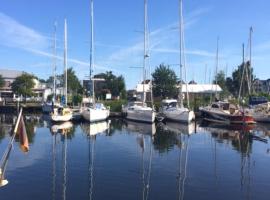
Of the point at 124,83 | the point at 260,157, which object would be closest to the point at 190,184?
the point at 260,157

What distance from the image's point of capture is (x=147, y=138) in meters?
41.1

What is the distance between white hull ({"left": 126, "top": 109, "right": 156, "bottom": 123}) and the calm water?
17.8 m

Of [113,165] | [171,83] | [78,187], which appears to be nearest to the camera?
[78,187]

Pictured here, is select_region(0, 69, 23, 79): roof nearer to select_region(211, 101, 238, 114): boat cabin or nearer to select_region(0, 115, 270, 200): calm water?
select_region(211, 101, 238, 114): boat cabin

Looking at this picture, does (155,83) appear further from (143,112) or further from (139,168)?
(139,168)

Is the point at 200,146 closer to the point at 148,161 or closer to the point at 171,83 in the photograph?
the point at 148,161

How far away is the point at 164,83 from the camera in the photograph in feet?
351

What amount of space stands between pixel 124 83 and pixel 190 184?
113238mm

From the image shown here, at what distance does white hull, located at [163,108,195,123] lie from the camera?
58.5m

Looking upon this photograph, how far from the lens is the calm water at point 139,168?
746 inches

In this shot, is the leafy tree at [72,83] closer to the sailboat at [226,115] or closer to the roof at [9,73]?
the roof at [9,73]

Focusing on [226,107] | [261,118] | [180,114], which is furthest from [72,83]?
[261,118]

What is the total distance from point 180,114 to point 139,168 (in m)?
35.6

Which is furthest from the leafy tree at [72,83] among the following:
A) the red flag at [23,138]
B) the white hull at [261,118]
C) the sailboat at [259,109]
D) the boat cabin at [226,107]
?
the red flag at [23,138]
